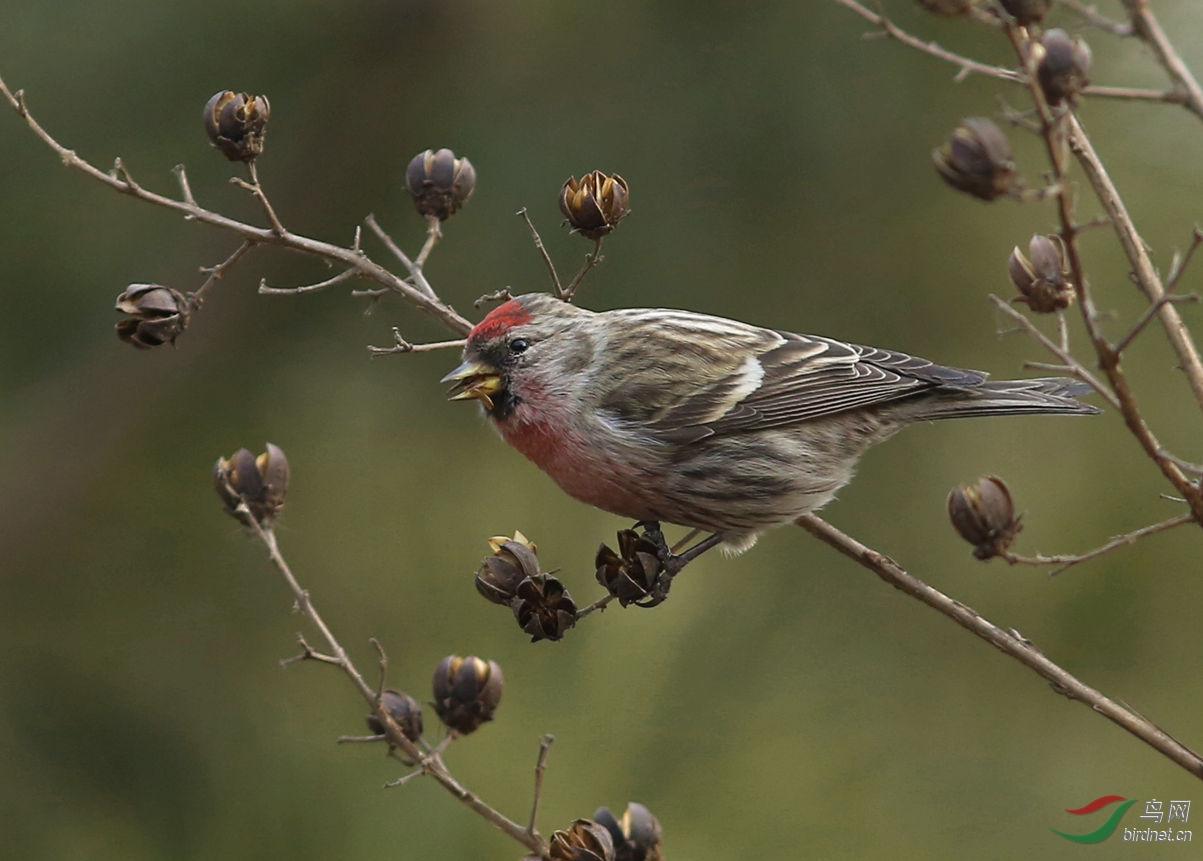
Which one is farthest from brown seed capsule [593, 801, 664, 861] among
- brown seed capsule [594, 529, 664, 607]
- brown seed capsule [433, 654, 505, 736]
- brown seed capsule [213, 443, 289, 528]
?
brown seed capsule [213, 443, 289, 528]

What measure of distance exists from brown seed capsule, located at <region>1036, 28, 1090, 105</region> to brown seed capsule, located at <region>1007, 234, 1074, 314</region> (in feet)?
2.06

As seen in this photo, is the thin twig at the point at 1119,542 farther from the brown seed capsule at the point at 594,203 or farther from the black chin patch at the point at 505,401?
the black chin patch at the point at 505,401

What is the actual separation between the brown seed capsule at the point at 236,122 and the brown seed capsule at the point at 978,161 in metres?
1.52

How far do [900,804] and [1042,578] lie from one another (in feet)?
2.73

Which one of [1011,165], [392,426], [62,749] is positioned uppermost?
[1011,165]

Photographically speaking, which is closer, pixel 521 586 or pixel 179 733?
pixel 521 586

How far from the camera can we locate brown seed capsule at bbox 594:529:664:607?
9.22 feet

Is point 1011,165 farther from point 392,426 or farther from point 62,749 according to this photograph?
point 62,749

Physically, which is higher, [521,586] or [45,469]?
[521,586]

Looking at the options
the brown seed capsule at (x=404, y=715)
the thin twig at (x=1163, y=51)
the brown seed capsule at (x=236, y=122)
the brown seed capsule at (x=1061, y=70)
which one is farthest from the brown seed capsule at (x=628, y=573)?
the thin twig at (x=1163, y=51)

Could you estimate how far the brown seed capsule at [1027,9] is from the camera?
6.44 feet

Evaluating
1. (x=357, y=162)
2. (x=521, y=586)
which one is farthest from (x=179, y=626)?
(x=521, y=586)

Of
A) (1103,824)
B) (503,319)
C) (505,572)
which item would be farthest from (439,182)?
(1103,824)

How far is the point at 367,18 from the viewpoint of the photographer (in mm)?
4164
